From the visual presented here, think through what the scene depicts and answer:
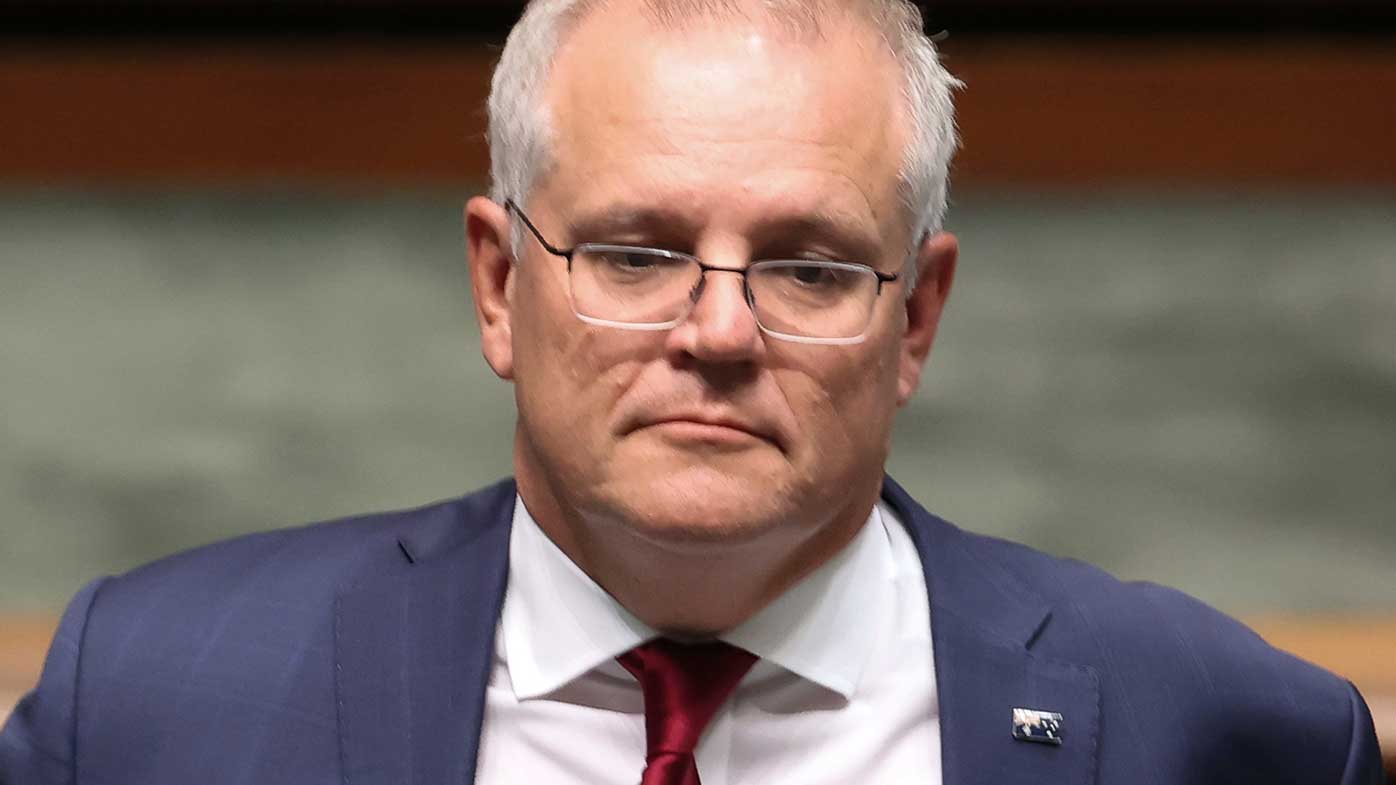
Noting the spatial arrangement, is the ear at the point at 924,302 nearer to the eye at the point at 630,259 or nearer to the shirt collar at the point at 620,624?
the shirt collar at the point at 620,624

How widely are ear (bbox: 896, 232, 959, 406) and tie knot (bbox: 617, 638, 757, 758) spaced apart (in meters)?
0.31

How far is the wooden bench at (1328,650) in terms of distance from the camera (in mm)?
2305

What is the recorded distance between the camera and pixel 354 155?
15.6ft

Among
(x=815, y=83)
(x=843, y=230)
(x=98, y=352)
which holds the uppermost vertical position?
(x=815, y=83)

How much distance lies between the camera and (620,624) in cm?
192

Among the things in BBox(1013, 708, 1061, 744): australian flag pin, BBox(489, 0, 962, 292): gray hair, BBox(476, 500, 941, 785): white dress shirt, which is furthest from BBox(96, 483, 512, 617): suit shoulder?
BBox(1013, 708, 1061, 744): australian flag pin

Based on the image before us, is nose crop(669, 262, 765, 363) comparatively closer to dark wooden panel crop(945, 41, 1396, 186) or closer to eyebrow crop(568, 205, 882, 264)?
eyebrow crop(568, 205, 882, 264)

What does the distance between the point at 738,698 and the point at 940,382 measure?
2538mm

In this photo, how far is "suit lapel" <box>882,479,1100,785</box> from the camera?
1.90m

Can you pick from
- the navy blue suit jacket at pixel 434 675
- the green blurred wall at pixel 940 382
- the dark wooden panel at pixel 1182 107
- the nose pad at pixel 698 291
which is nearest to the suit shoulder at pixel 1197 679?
the navy blue suit jacket at pixel 434 675

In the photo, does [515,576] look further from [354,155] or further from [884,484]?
[354,155]

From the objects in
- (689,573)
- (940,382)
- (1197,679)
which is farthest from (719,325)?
(940,382)

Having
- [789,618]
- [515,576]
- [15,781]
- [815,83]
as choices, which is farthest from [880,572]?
[15,781]

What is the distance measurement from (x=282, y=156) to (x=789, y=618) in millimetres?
3095
